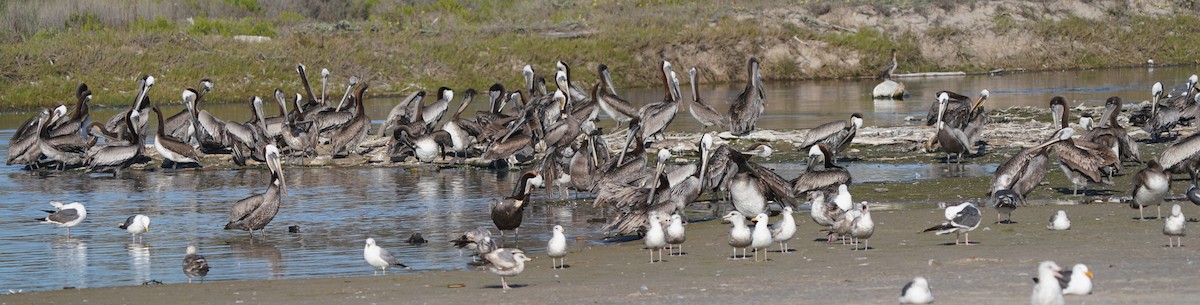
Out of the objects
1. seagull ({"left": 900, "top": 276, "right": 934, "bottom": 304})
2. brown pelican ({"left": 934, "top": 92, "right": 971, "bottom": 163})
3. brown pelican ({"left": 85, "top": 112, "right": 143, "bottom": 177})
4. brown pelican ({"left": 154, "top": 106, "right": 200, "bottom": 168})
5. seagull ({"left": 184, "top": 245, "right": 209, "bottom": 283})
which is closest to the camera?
seagull ({"left": 900, "top": 276, "right": 934, "bottom": 304})

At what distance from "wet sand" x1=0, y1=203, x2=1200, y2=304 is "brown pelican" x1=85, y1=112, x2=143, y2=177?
370 inches

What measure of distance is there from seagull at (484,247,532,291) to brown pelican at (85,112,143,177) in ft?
39.6

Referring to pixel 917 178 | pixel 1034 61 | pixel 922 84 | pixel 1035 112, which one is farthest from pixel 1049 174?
pixel 1034 61

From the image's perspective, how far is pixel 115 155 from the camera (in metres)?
20.2

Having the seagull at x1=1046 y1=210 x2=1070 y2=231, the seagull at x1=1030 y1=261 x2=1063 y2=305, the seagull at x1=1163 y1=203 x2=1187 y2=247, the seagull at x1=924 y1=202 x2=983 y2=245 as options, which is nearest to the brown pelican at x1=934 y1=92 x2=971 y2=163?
the seagull at x1=1046 y1=210 x2=1070 y2=231

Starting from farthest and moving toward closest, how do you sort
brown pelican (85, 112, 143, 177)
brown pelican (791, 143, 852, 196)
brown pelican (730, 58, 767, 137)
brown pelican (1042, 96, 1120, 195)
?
brown pelican (730, 58, 767, 137), brown pelican (85, 112, 143, 177), brown pelican (1042, 96, 1120, 195), brown pelican (791, 143, 852, 196)

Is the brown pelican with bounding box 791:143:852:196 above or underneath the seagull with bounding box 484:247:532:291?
above

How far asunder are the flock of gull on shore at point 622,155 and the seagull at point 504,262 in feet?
0.04

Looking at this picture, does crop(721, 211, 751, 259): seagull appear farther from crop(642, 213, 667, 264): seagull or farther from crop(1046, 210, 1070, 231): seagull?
crop(1046, 210, 1070, 231): seagull

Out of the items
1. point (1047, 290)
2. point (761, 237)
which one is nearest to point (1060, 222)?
point (761, 237)

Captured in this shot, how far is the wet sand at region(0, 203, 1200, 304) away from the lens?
868cm

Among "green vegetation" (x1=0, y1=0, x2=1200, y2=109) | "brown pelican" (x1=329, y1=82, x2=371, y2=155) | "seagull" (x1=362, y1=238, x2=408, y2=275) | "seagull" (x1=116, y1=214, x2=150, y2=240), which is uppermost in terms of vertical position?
"green vegetation" (x1=0, y1=0, x2=1200, y2=109)

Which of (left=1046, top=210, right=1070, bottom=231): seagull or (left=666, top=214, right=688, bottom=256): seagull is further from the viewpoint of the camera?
(left=1046, top=210, right=1070, bottom=231): seagull

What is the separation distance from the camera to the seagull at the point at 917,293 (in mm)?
7809
